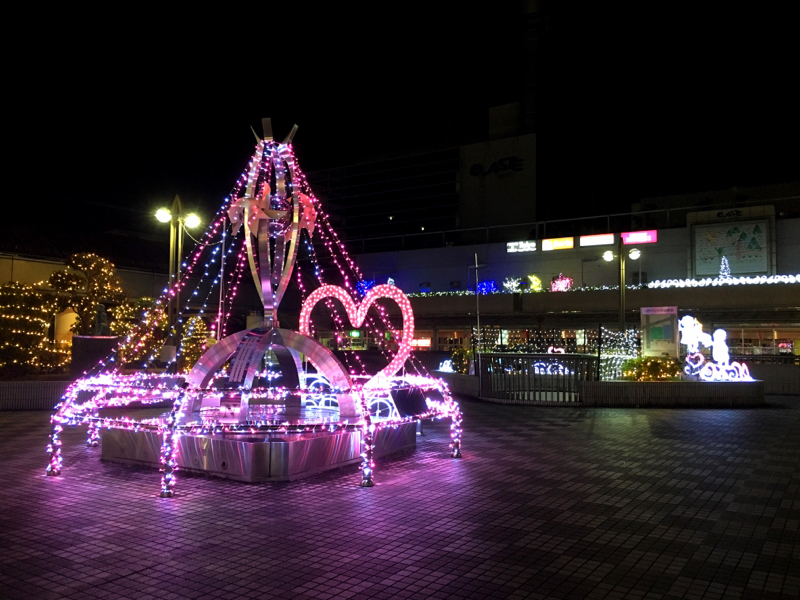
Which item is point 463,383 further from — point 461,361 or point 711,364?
point 711,364

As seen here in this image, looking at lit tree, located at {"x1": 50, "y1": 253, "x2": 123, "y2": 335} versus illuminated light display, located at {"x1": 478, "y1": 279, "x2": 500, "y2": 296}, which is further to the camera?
illuminated light display, located at {"x1": 478, "y1": 279, "x2": 500, "y2": 296}

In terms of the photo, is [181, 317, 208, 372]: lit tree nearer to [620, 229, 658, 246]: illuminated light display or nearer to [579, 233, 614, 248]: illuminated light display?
[579, 233, 614, 248]: illuminated light display

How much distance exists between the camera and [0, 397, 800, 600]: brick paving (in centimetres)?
470

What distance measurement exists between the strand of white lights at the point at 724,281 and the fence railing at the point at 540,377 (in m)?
22.2

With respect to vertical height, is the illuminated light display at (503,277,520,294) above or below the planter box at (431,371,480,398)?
above

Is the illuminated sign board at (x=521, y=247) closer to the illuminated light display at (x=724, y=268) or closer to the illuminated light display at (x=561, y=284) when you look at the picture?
the illuminated light display at (x=561, y=284)

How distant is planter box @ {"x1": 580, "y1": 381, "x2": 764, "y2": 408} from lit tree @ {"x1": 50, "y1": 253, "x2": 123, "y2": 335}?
1492 centimetres

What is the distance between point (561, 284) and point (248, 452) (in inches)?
1416

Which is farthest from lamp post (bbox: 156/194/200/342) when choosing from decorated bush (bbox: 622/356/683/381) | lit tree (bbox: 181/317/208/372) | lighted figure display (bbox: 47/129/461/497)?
decorated bush (bbox: 622/356/683/381)

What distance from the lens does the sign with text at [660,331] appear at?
22.0 meters

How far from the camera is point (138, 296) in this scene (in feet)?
108

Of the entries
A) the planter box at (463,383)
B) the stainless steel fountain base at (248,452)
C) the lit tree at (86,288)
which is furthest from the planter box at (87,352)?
the planter box at (463,383)

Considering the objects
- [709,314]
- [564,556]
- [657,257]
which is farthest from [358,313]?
[657,257]

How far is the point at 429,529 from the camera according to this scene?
606 centimetres
